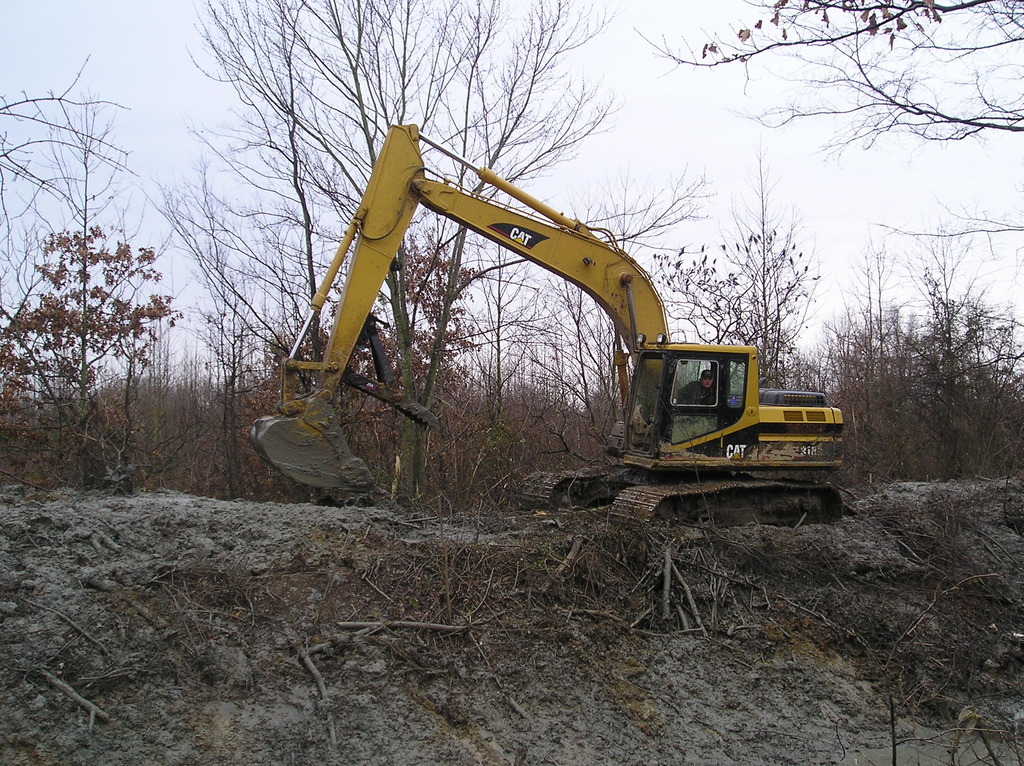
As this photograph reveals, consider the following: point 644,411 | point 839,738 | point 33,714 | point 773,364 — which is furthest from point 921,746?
point 773,364

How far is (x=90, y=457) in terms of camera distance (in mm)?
8836

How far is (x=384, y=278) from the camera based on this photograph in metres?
7.96

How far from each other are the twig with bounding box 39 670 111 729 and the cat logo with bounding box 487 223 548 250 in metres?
5.75

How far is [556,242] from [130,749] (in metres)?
6.24

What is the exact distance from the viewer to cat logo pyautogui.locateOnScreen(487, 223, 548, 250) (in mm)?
8539

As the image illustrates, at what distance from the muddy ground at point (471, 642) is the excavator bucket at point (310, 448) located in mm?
333

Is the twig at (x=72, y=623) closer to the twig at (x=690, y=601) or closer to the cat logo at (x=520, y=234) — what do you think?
the twig at (x=690, y=601)

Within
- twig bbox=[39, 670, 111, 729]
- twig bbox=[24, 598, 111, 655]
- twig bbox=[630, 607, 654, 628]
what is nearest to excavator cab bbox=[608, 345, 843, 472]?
twig bbox=[630, 607, 654, 628]

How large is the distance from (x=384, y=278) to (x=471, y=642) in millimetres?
3848

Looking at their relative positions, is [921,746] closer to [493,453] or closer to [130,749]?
[130,749]

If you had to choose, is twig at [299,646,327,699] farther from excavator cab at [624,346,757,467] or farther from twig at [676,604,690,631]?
excavator cab at [624,346,757,467]

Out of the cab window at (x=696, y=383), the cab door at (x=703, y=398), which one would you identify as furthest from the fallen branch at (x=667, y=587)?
the cab window at (x=696, y=383)

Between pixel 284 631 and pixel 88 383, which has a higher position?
pixel 88 383

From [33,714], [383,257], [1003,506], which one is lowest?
[33,714]
